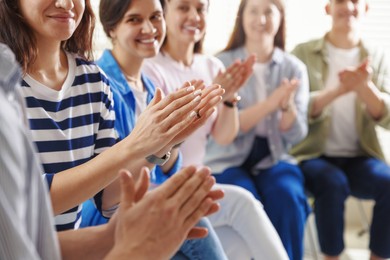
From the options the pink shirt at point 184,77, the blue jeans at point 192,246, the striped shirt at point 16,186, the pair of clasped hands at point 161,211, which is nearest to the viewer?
the striped shirt at point 16,186

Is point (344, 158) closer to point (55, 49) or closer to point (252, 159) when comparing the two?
point (252, 159)

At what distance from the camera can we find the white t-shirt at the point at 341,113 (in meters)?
2.48

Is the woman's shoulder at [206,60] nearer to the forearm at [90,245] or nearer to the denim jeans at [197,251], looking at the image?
the denim jeans at [197,251]

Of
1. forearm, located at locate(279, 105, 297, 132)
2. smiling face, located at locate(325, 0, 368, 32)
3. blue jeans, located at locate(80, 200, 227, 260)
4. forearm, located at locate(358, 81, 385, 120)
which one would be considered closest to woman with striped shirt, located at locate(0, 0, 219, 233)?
blue jeans, located at locate(80, 200, 227, 260)

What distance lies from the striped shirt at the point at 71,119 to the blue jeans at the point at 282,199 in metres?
0.86

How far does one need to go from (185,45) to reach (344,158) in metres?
0.89

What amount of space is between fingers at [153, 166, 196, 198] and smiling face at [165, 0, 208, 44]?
1.18 m

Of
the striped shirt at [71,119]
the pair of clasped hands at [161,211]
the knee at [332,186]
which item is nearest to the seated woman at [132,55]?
the striped shirt at [71,119]

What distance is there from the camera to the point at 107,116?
4.45 feet

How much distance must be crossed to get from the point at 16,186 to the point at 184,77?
137cm

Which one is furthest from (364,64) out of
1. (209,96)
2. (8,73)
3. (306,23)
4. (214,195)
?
(8,73)

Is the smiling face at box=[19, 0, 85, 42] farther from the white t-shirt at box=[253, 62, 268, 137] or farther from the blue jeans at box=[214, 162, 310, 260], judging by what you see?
the white t-shirt at box=[253, 62, 268, 137]

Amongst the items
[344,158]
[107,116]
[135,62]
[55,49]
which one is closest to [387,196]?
[344,158]

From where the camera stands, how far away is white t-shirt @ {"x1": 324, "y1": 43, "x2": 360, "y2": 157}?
8.14 ft
